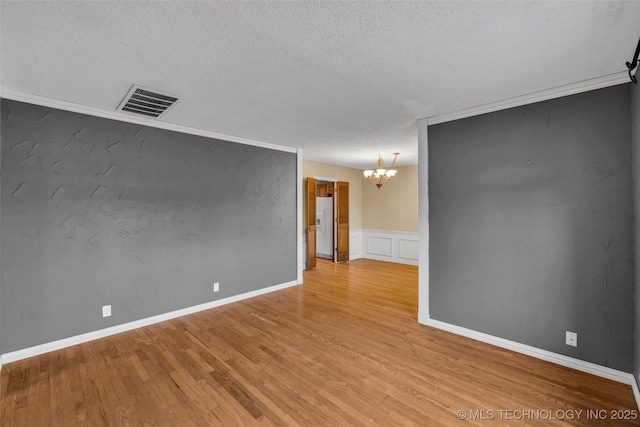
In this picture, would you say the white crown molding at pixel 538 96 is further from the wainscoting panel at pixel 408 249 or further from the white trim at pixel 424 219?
the wainscoting panel at pixel 408 249

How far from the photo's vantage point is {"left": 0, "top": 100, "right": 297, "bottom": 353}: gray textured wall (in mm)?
2686

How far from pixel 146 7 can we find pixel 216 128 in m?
2.37

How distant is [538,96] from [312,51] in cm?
227

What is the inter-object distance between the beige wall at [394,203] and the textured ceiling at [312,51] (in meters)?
4.16

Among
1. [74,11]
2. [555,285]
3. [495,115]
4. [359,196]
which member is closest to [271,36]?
[74,11]

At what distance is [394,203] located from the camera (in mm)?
7496

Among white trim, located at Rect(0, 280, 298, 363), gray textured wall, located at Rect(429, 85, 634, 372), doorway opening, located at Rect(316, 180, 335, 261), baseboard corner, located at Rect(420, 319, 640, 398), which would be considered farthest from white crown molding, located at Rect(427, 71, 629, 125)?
doorway opening, located at Rect(316, 180, 335, 261)

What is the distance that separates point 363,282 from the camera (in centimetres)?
546

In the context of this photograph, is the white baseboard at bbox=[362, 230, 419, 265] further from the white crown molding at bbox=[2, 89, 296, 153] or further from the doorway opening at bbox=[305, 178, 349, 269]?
the white crown molding at bbox=[2, 89, 296, 153]

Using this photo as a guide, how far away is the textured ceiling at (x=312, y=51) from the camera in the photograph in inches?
62.2

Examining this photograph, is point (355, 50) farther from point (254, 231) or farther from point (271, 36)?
point (254, 231)

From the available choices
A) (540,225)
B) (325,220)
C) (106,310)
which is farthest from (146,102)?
(325,220)

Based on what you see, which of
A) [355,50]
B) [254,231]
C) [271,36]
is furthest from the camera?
[254,231]

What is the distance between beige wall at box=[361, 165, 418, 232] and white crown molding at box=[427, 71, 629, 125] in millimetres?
3907
